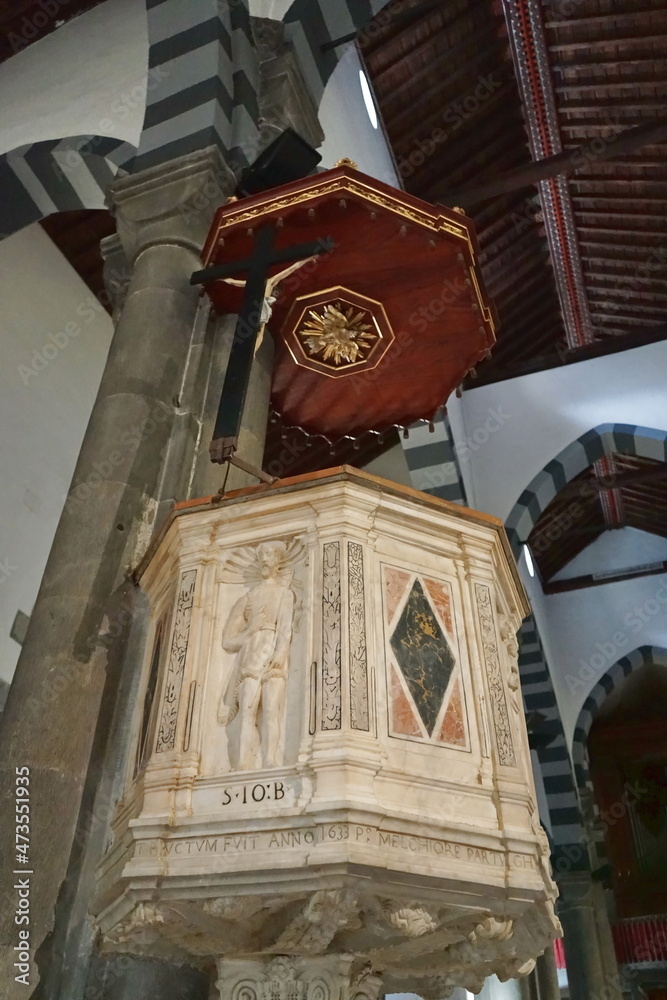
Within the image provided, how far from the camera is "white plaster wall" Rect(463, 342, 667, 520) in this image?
9008 mm

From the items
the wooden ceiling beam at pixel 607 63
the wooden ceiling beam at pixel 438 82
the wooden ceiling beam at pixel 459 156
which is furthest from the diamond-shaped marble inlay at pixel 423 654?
the wooden ceiling beam at pixel 607 63

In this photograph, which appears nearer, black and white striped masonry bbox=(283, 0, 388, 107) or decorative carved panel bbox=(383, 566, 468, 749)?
decorative carved panel bbox=(383, 566, 468, 749)

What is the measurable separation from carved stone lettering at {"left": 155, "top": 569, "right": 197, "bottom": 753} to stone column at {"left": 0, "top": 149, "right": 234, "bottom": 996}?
1.67ft

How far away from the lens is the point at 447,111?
24.8 ft

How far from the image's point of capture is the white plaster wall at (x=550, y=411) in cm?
901

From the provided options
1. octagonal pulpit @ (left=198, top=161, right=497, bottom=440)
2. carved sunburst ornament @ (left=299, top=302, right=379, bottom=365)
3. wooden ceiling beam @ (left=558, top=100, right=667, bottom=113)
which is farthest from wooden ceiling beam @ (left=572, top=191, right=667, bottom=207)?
carved sunburst ornament @ (left=299, top=302, right=379, bottom=365)

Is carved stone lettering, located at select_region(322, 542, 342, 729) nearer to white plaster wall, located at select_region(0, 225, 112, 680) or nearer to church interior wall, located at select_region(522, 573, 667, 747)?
white plaster wall, located at select_region(0, 225, 112, 680)

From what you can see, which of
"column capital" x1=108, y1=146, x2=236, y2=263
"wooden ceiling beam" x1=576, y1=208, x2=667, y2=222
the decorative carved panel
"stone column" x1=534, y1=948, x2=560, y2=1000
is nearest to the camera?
the decorative carved panel

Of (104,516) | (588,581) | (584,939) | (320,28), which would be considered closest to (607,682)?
(588,581)

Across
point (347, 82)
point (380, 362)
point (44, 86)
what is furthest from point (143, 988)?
point (347, 82)

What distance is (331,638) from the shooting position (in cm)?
219

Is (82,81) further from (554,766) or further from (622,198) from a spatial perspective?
(554,766)

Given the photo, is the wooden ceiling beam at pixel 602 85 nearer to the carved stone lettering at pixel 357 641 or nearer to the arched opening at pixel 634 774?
the carved stone lettering at pixel 357 641

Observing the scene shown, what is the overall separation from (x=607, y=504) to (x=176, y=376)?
407 inches
